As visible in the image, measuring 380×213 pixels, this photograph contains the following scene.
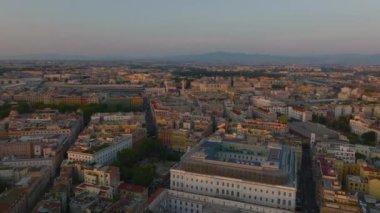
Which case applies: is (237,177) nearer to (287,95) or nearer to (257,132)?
(257,132)

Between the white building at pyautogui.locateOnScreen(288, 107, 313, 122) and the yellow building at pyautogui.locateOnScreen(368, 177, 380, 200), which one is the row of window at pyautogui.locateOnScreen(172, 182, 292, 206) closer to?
the yellow building at pyautogui.locateOnScreen(368, 177, 380, 200)

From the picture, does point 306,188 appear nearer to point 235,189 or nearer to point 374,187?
point 374,187

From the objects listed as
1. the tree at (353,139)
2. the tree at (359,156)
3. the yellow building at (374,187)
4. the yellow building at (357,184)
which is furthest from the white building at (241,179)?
the tree at (353,139)

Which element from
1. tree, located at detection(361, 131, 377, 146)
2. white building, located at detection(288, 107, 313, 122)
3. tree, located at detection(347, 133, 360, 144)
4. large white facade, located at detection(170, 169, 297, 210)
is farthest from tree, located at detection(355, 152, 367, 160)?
white building, located at detection(288, 107, 313, 122)

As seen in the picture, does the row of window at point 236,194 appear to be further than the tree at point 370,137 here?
No

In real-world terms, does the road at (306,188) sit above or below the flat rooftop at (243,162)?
below

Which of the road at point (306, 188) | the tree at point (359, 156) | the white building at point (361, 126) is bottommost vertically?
the road at point (306, 188)

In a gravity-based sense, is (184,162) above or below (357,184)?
above

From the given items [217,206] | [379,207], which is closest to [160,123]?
[217,206]

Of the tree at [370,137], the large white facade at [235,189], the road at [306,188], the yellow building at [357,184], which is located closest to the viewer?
the large white facade at [235,189]

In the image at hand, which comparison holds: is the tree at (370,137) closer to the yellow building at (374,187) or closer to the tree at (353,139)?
the tree at (353,139)

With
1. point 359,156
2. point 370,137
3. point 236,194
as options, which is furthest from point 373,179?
point 370,137
